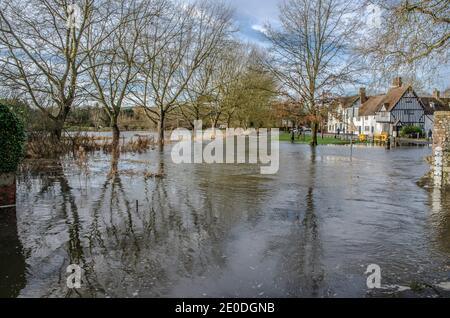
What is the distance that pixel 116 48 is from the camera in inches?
913

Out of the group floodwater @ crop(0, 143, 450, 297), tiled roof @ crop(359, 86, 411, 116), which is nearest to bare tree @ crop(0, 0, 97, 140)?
floodwater @ crop(0, 143, 450, 297)

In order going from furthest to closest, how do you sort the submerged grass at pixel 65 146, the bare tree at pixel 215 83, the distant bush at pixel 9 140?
the bare tree at pixel 215 83
the submerged grass at pixel 65 146
the distant bush at pixel 9 140

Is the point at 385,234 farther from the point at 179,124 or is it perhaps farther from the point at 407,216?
the point at 179,124

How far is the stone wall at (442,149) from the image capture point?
36.8 ft

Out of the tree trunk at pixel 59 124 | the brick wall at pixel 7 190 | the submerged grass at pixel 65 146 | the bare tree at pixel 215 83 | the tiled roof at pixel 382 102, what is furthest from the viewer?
the tiled roof at pixel 382 102

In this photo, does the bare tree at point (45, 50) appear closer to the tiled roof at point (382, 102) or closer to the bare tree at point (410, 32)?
the bare tree at point (410, 32)

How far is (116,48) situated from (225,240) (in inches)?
785

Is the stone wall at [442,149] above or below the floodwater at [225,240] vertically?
above

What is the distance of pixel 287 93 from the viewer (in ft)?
108

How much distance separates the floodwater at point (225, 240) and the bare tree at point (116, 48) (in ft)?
43.3

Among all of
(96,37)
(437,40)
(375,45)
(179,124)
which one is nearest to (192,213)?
(375,45)

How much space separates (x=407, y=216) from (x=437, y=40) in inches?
264

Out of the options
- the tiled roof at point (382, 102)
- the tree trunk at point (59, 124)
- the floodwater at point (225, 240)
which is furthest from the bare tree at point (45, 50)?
the tiled roof at point (382, 102)
